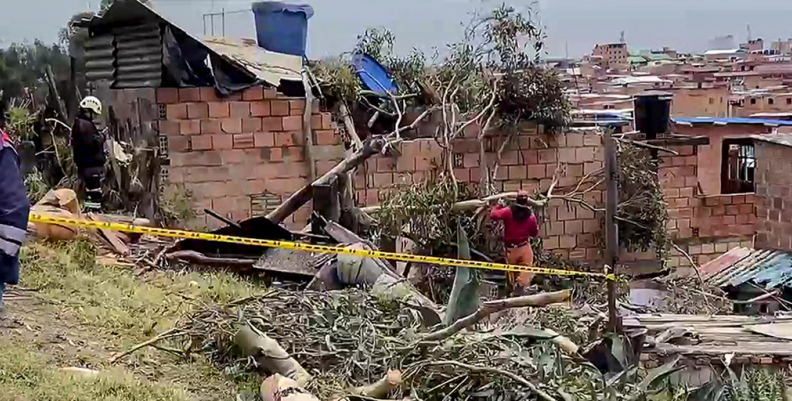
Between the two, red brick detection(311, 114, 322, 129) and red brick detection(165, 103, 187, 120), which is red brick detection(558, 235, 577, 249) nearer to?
red brick detection(311, 114, 322, 129)

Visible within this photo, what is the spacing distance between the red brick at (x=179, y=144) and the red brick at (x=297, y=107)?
45.3 inches

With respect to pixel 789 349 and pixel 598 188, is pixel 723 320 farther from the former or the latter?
pixel 598 188

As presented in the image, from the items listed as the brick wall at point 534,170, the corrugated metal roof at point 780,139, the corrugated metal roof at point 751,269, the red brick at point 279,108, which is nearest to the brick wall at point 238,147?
the red brick at point 279,108

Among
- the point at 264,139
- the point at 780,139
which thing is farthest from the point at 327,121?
the point at 780,139

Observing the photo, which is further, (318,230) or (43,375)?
(318,230)

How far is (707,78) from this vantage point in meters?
26.7

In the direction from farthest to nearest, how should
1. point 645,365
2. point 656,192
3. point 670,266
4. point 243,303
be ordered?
1. point 670,266
2. point 656,192
3. point 645,365
4. point 243,303

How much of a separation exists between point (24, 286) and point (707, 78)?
77.6 ft

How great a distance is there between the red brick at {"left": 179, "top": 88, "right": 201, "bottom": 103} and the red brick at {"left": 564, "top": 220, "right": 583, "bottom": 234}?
4.38 meters

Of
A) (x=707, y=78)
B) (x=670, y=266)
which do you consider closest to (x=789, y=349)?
(x=670, y=266)

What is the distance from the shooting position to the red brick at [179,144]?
10.3m

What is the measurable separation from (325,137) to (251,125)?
826mm

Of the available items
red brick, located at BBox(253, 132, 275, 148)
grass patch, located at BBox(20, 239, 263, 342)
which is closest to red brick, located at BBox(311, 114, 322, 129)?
red brick, located at BBox(253, 132, 275, 148)

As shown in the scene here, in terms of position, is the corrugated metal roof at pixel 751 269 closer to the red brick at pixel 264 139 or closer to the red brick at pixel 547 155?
the red brick at pixel 547 155
